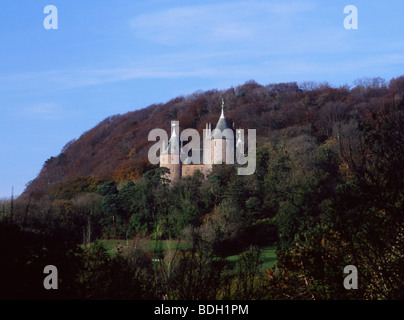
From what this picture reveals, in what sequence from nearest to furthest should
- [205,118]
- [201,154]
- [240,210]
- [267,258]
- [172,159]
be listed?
1. [267,258]
2. [240,210]
3. [172,159]
4. [201,154]
5. [205,118]

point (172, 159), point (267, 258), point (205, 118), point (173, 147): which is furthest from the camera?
point (205, 118)

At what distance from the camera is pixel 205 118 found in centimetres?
8675

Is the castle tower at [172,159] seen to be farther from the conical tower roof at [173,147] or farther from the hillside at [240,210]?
the hillside at [240,210]

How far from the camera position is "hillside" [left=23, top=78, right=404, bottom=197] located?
66.1 metres

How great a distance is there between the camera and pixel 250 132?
214 ft

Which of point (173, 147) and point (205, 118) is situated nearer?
point (173, 147)

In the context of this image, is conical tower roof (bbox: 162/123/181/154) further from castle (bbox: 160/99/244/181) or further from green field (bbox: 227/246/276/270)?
green field (bbox: 227/246/276/270)

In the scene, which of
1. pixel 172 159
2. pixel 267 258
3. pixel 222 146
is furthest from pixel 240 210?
pixel 172 159

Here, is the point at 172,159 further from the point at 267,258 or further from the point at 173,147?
the point at 267,258

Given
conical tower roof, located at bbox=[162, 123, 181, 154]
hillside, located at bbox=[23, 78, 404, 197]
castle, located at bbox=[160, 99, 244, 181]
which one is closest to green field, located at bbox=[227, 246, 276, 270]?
hillside, located at bbox=[23, 78, 404, 197]

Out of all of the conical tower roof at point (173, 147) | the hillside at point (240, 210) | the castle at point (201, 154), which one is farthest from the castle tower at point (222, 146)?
the hillside at point (240, 210)

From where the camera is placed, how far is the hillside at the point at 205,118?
66.1 m

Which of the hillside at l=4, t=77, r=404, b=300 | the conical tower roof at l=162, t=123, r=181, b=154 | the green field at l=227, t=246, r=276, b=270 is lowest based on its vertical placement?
the green field at l=227, t=246, r=276, b=270
